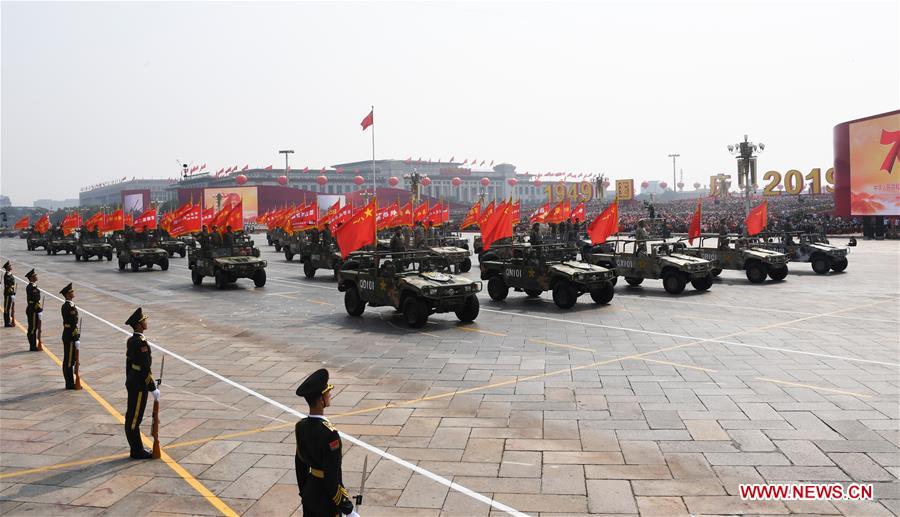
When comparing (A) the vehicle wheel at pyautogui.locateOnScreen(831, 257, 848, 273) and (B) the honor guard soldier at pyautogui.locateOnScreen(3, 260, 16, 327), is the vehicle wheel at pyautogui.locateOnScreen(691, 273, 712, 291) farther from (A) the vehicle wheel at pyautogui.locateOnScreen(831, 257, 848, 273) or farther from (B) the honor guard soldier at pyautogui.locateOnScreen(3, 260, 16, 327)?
(B) the honor guard soldier at pyautogui.locateOnScreen(3, 260, 16, 327)

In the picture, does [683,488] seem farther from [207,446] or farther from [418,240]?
[418,240]

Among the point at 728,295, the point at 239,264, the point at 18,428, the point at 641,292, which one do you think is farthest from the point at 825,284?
the point at 18,428

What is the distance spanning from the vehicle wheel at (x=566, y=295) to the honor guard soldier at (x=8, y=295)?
12.4m

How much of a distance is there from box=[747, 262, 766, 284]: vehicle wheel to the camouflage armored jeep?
1628 cm

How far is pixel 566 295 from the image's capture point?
689 inches

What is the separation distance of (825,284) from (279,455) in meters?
20.0

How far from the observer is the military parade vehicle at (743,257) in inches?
896

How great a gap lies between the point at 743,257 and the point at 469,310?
12.1 m

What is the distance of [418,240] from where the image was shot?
30.0m

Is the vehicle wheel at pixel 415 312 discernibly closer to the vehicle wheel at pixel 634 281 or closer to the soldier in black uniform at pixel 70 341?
the soldier in black uniform at pixel 70 341

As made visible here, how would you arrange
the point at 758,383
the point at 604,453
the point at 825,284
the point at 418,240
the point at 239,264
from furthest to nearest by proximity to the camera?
the point at 418,240
the point at 239,264
the point at 825,284
the point at 758,383
the point at 604,453

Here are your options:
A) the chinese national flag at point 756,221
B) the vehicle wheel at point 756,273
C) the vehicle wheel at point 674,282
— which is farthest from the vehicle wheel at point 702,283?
the chinese national flag at point 756,221

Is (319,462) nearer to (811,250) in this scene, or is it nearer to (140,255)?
(811,250)

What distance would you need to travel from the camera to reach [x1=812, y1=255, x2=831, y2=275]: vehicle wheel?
2525 centimetres
